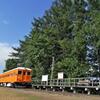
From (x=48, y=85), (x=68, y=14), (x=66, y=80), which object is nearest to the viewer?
(x=66, y=80)

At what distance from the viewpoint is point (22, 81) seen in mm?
57469

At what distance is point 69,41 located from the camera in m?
64.4

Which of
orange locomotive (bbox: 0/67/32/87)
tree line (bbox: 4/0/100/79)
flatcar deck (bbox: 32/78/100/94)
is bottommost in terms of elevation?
flatcar deck (bbox: 32/78/100/94)

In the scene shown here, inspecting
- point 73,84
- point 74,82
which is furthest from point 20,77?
point 74,82

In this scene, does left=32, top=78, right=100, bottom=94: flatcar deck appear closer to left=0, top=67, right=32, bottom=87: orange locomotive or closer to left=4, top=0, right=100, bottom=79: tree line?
left=0, top=67, right=32, bottom=87: orange locomotive

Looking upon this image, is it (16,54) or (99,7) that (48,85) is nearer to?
(99,7)

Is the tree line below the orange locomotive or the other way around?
the other way around

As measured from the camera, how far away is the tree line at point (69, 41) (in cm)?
5884

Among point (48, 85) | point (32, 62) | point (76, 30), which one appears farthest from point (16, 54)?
point (48, 85)

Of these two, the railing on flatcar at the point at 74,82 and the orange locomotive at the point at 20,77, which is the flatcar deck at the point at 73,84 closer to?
the railing on flatcar at the point at 74,82

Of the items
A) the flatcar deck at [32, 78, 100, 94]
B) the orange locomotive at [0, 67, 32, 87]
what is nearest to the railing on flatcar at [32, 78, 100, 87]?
the flatcar deck at [32, 78, 100, 94]

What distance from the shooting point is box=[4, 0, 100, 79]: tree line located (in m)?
58.8

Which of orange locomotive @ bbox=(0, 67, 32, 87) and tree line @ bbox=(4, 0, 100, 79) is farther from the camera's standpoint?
tree line @ bbox=(4, 0, 100, 79)

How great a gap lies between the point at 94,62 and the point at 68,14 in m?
11.8
